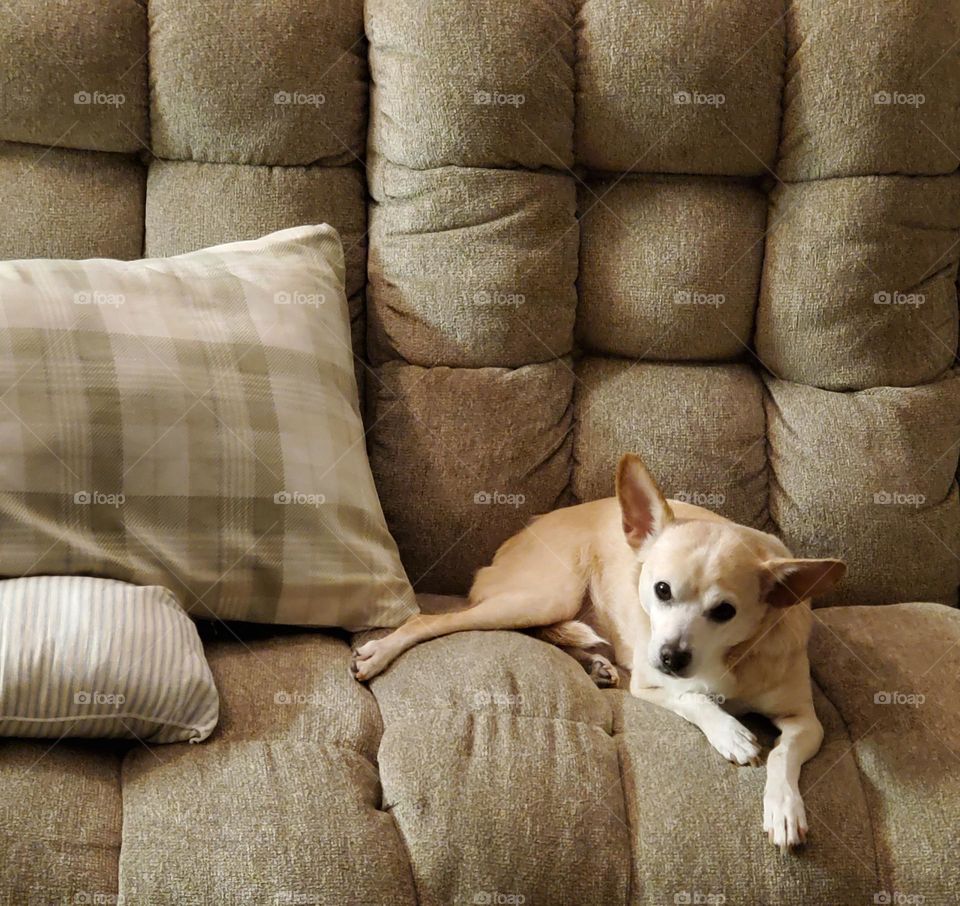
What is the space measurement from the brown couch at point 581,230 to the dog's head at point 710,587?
132 millimetres

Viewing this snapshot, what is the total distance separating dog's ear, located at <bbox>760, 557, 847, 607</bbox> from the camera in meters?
1.51

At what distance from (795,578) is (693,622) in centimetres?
17

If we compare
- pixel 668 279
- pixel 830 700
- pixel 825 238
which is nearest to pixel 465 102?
pixel 668 279

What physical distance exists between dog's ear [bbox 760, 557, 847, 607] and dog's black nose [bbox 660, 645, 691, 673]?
17 cm

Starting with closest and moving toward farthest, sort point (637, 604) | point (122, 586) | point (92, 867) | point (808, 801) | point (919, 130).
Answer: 1. point (92, 867)
2. point (808, 801)
3. point (122, 586)
4. point (637, 604)
5. point (919, 130)

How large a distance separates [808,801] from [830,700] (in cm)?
32

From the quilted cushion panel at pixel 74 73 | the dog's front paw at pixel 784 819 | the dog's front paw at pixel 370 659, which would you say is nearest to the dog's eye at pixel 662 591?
the dog's front paw at pixel 784 819

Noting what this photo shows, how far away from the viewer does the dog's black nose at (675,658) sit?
1.53 metres

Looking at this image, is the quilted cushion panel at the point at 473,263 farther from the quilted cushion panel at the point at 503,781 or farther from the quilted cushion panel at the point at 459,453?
the quilted cushion panel at the point at 503,781

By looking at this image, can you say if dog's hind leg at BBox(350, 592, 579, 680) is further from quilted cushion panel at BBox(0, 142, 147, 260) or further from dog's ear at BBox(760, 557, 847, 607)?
quilted cushion panel at BBox(0, 142, 147, 260)

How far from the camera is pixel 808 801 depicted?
141 cm

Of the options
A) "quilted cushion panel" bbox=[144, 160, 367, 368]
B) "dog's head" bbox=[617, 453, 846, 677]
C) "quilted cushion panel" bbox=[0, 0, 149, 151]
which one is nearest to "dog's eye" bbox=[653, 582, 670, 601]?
"dog's head" bbox=[617, 453, 846, 677]

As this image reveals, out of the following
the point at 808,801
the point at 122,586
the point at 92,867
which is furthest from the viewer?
the point at 122,586

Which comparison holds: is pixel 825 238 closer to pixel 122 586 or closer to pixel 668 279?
pixel 668 279
